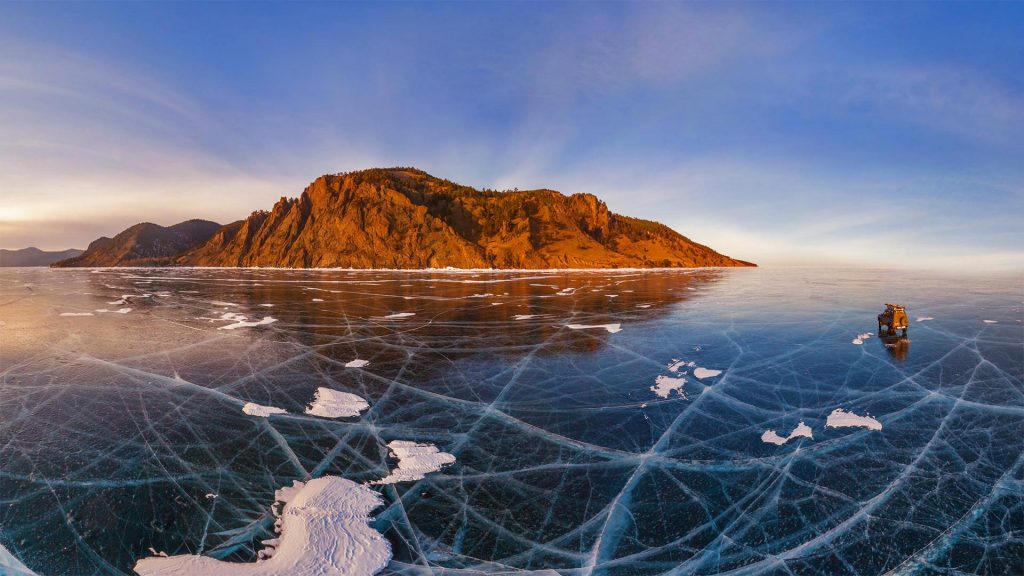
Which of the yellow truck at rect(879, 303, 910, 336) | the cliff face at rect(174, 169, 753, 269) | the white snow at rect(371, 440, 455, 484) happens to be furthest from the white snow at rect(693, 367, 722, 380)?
the cliff face at rect(174, 169, 753, 269)

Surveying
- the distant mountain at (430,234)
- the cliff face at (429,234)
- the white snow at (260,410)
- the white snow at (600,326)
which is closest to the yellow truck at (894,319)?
the white snow at (600,326)

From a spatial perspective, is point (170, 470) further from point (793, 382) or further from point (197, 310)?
point (197, 310)

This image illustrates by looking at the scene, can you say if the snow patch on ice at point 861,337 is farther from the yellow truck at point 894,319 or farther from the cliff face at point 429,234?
the cliff face at point 429,234

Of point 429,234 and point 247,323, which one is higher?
point 429,234

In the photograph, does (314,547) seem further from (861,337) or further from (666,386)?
(861,337)

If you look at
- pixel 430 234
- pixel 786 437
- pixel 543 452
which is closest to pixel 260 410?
pixel 543 452

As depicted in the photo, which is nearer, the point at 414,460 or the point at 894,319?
the point at 414,460

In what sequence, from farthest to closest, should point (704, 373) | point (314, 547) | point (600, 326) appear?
point (600, 326) → point (704, 373) → point (314, 547)
